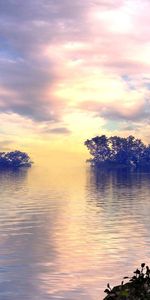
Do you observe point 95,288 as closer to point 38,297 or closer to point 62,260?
point 38,297

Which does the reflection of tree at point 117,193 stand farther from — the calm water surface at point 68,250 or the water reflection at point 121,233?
the calm water surface at point 68,250

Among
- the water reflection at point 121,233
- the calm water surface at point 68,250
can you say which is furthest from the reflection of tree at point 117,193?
the calm water surface at point 68,250

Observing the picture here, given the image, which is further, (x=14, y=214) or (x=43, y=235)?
(x=14, y=214)

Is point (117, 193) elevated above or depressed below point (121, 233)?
above

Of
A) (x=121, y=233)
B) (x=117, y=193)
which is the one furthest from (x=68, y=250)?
(x=117, y=193)

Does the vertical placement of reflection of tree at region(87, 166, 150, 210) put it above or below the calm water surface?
above

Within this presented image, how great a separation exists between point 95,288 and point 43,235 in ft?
64.4

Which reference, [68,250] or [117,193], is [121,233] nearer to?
[68,250]

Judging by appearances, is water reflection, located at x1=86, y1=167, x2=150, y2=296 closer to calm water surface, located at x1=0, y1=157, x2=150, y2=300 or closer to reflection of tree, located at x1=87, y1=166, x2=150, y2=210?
calm water surface, located at x1=0, y1=157, x2=150, y2=300

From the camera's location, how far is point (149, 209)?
222 ft

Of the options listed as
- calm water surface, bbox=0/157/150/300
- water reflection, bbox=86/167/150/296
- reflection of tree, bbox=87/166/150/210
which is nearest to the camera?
calm water surface, bbox=0/157/150/300

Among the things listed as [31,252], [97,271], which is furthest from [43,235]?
[97,271]

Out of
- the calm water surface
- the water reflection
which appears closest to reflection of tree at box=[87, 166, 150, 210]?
the water reflection

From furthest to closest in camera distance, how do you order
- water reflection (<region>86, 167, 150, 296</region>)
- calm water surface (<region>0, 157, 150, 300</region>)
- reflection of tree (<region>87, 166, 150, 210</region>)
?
reflection of tree (<region>87, 166, 150, 210</region>)
water reflection (<region>86, 167, 150, 296</region>)
calm water surface (<region>0, 157, 150, 300</region>)
